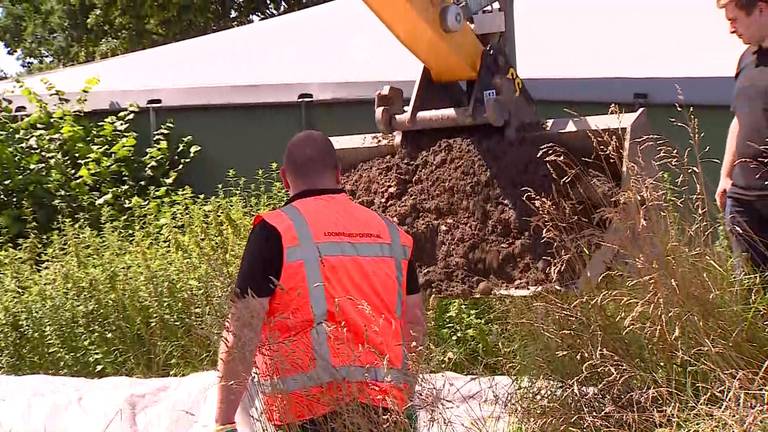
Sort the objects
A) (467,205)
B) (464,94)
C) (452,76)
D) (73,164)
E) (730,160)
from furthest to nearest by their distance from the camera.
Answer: (73,164)
(464,94)
(452,76)
(467,205)
(730,160)

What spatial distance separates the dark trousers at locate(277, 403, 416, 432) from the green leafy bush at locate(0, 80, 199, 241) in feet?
18.7

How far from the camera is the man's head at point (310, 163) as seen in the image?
347cm

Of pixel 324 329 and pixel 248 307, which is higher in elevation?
pixel 248 307

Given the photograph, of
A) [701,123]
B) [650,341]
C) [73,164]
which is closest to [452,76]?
[650,341]

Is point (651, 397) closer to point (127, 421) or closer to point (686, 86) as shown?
point (127, 421)

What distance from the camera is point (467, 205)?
18.7ft

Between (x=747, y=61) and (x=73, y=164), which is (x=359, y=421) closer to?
(x=747, y=61)

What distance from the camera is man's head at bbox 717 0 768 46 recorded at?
4770mm

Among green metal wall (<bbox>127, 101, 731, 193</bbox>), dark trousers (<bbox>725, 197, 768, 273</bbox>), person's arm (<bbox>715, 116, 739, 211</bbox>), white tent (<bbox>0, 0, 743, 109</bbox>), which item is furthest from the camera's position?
green metal wall (<bbox>127, 101, 731, 193</bbox>)

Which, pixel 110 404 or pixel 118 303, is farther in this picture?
pixel 118 303

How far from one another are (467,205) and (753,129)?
4.87ft

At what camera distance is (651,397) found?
363 centimetres

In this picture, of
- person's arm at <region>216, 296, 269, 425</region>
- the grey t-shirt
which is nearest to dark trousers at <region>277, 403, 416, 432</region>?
person's arm at <region>216, 296, 269, 425</region>

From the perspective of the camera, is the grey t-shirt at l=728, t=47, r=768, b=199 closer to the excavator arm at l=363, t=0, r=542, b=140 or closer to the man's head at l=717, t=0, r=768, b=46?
the man's head at l=717, t=0, r=768, b=46
